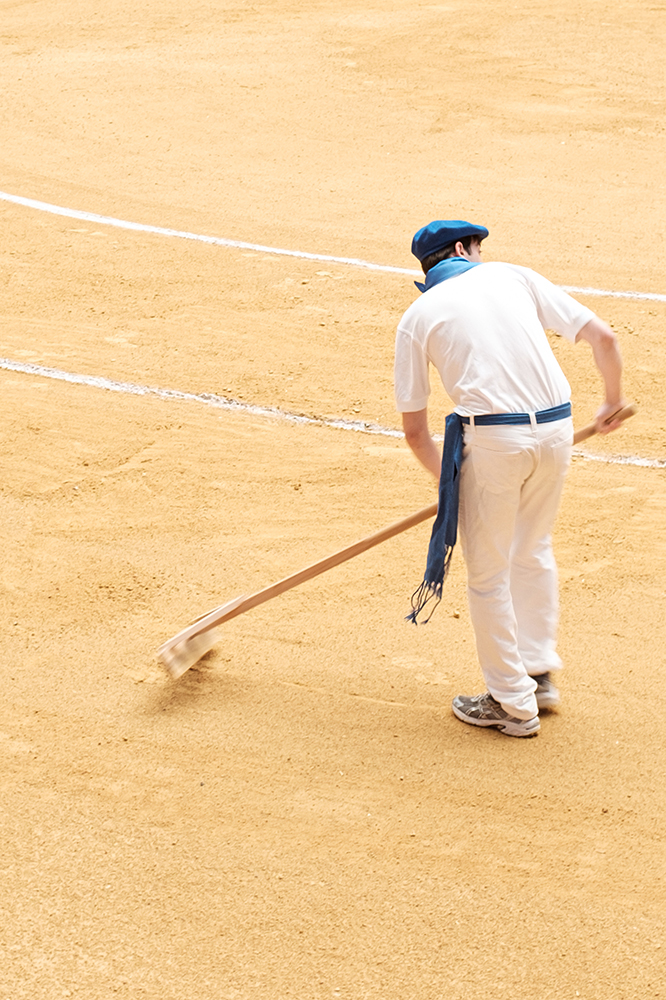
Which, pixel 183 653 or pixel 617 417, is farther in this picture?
pixel 183 653

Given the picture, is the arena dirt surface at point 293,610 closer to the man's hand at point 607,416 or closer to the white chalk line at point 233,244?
the white chalk line at point 233,244

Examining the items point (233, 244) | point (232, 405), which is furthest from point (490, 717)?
point (233, 244)

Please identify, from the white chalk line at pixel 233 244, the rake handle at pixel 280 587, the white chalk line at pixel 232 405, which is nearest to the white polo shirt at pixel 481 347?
the rake handle at pixel 280 587

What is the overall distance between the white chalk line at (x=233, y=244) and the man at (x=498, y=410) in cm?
443

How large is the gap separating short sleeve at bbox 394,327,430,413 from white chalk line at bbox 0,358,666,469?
2.67m

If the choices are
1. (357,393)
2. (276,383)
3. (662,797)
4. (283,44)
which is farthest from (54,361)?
(283,44)

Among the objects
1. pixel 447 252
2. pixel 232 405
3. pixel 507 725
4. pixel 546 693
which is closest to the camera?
pixel 447 252

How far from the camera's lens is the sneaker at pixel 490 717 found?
494cm

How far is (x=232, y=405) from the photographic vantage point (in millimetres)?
7703

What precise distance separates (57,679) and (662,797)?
2736 mm

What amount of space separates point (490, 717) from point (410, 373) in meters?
1.55

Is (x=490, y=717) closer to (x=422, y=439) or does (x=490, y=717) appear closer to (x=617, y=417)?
(x=422, y=439)

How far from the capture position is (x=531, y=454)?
450cm

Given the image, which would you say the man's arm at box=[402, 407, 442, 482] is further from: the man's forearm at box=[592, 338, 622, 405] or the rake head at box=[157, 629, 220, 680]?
the rake head at box=[157, 629, 220, 680]
